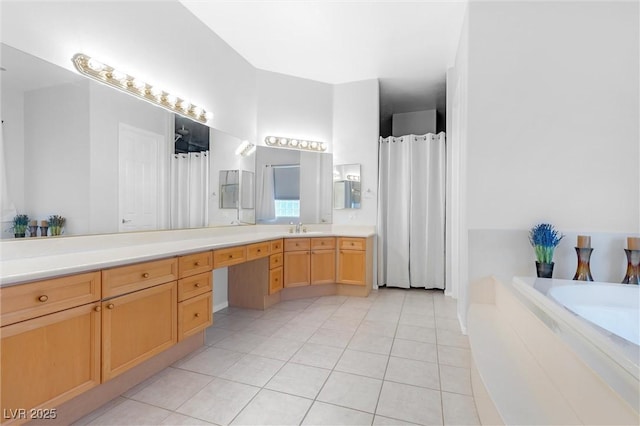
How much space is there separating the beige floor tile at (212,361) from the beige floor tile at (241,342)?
0.06 metres

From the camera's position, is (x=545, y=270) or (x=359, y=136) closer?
(x=545, y=270)

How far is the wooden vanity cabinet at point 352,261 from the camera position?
11.6 ft

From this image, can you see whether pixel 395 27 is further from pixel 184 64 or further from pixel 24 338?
pixel 24 338

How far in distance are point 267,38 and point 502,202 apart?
285cm

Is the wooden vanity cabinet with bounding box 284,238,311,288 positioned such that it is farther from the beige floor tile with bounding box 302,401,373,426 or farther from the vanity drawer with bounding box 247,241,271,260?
the beige floor tile with bounding box 302,401,373,426

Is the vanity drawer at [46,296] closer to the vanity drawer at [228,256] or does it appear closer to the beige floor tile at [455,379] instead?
the vanity drawer at [228,256]

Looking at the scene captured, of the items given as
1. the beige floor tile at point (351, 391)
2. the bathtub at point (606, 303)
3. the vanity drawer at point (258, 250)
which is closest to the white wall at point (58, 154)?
the vanity drawer at point (258, 250)

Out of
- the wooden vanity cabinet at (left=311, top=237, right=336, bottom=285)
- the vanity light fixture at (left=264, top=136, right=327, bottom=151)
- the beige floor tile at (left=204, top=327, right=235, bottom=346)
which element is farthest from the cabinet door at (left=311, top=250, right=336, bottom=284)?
the vanity light fixture at (left=264, top=136, right=327, bottom=151)

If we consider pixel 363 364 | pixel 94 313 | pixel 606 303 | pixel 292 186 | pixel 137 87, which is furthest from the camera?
pixel 292 186

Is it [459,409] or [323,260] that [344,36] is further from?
[459,409]

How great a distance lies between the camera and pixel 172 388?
5.69 ft

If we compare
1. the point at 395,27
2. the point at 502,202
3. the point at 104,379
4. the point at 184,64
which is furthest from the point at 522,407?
the point at 184,64

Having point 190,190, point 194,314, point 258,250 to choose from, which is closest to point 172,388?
point 194,314

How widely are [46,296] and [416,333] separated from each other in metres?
2.52
